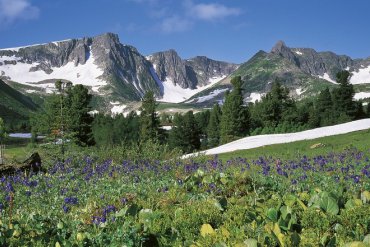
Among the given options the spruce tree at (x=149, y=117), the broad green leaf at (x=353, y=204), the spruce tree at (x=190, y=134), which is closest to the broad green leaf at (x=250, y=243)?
the broad green leaf at (x=353, y=204)

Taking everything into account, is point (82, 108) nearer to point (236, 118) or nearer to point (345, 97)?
point (236, 118)

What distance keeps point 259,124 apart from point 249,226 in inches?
3759

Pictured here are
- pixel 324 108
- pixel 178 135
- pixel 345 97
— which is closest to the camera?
pixel 345 97

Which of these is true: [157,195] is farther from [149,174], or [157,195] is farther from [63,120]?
[63,120]

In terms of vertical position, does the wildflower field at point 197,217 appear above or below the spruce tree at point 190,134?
above

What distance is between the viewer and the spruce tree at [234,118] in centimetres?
8309

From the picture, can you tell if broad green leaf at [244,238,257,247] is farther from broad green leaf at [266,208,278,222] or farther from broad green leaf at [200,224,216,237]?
broad green leaf at [266,208,278,222]

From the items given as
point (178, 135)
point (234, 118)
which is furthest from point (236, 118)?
point (178, 135)

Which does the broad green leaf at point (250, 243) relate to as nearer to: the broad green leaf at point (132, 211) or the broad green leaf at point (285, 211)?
the broad green leaf at point (285, 211)

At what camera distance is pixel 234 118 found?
83.4 meters

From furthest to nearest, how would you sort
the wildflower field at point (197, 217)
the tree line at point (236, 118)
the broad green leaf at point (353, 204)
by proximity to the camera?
the tree line at point (236, 118) < the broad green leaf at point (353, 204) < the wildflower field at point (197, 217)

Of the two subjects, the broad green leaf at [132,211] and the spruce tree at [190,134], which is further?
the spruce tree at [190,134]

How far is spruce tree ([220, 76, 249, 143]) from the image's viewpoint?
273ft

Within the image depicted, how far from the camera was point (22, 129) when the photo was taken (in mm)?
193250
